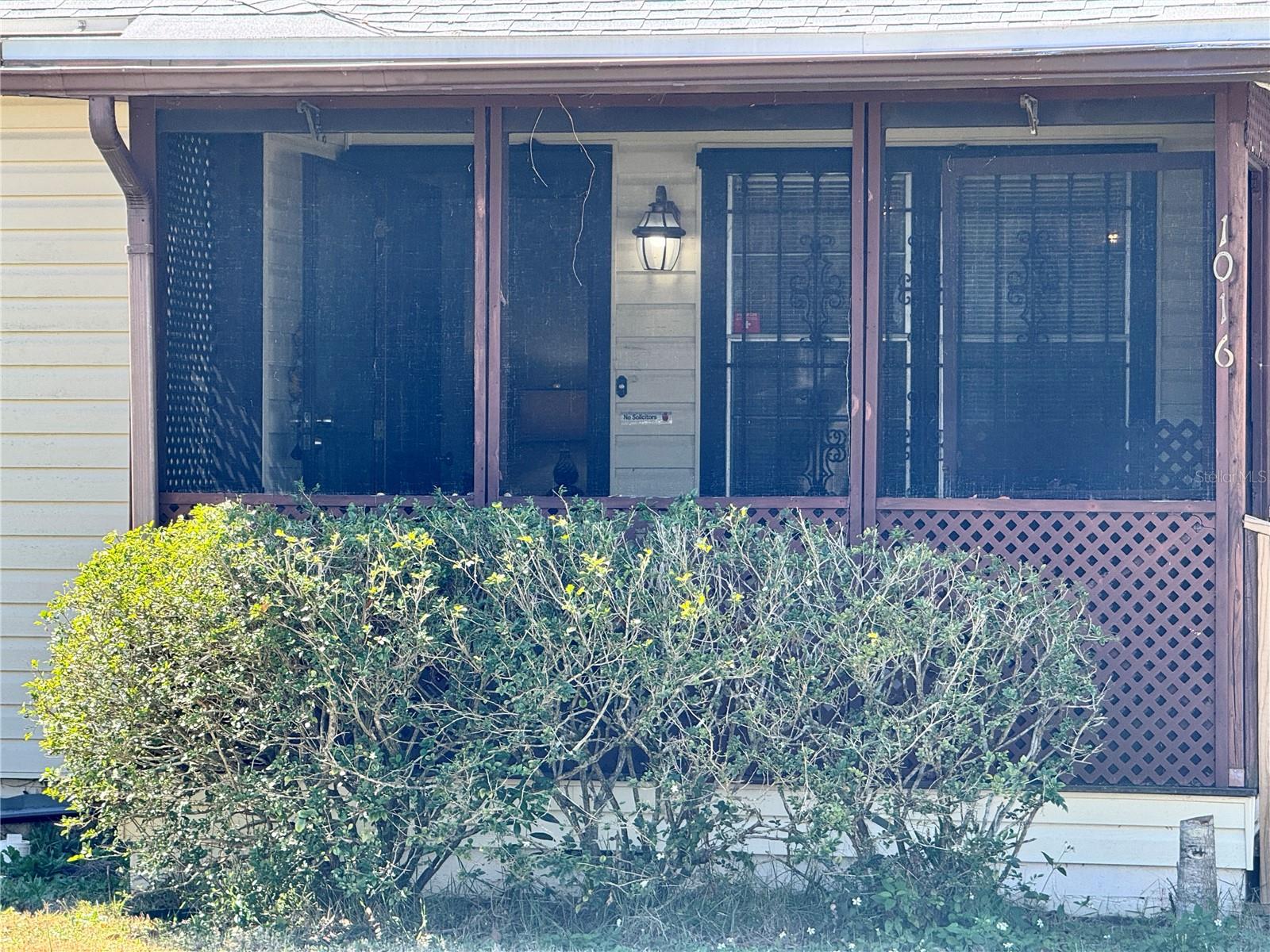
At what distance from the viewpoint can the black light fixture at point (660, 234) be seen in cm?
773

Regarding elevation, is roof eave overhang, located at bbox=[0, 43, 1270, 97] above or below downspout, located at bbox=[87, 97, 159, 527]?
above

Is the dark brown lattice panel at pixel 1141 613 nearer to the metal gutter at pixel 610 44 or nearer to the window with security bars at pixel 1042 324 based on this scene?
the metal gutter at pixel 610 44

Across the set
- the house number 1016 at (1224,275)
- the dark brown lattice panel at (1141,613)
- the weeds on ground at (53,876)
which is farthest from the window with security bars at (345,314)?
the house number 1016 at (1224,275)

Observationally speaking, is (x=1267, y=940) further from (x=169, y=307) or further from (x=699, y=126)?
(x=169, y=307)

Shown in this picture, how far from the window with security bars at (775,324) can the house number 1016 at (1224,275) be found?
2.63 meters

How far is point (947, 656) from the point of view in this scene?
501 cm

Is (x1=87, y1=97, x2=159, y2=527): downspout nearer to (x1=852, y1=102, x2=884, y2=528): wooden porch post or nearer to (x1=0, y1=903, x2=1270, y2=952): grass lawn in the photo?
(x1=0, y1=903, x2=1270, y2=952): grass lawn

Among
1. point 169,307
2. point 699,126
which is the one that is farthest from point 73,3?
point 699,126

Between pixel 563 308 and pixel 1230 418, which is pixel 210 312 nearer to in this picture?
pixel 563 308

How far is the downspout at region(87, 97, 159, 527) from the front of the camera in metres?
5.62

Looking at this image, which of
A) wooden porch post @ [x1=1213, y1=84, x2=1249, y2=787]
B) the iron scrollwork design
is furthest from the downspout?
wooden porch post @ [x1=1213, y1=84, x2=1249, y2=787]

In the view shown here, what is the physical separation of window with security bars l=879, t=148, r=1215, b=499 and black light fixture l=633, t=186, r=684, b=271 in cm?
119

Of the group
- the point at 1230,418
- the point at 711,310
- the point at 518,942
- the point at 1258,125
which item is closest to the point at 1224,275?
the point at 1230,418

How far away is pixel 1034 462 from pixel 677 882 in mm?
3564
